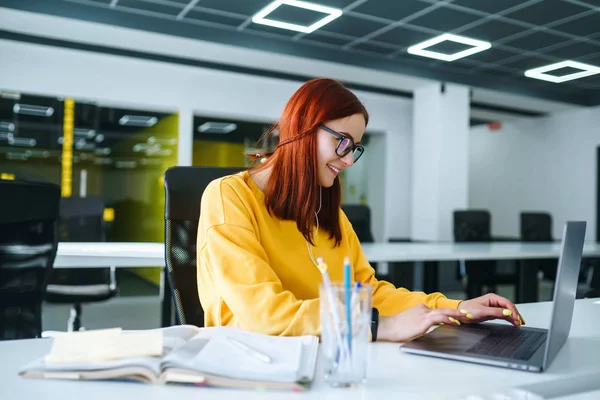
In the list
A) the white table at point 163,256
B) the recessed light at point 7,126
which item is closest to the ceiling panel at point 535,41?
the white table at point 163,256

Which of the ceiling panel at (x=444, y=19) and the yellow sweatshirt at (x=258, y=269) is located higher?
the ceiling panel at (x=444, y=19)

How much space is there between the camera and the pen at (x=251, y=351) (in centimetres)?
79

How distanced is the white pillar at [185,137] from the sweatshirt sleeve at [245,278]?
4.96m

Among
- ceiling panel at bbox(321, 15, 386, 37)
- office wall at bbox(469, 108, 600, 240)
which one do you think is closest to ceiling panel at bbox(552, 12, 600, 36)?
ceiling panel at bbox(321, 15, 386, 37)

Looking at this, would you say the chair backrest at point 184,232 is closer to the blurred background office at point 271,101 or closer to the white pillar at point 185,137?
the blurred background office at point 271,101

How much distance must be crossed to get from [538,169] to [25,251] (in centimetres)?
834

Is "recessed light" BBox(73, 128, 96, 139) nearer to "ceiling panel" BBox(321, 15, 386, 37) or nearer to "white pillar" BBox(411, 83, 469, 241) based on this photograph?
"ceiling panel" BBox(321, 15, 386, 37)

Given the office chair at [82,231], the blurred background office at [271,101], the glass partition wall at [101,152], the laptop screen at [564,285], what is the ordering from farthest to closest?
1. the glass partition wall at [101,152]
2. the blurred background office at [271,101]
3. the office chair at [82,231]
4. the laptop screen at [564,285]

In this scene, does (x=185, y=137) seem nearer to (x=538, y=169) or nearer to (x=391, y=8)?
(x=391, y=8)

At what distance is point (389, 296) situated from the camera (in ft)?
4.41

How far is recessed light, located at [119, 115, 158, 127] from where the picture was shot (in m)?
6.19

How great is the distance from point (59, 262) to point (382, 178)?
5.60 m

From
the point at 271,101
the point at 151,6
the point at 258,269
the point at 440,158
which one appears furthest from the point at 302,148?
the point at 440,158

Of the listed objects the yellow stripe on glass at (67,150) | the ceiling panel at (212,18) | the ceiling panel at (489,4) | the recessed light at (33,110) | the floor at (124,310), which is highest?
the ceiling panel at (212,18)
